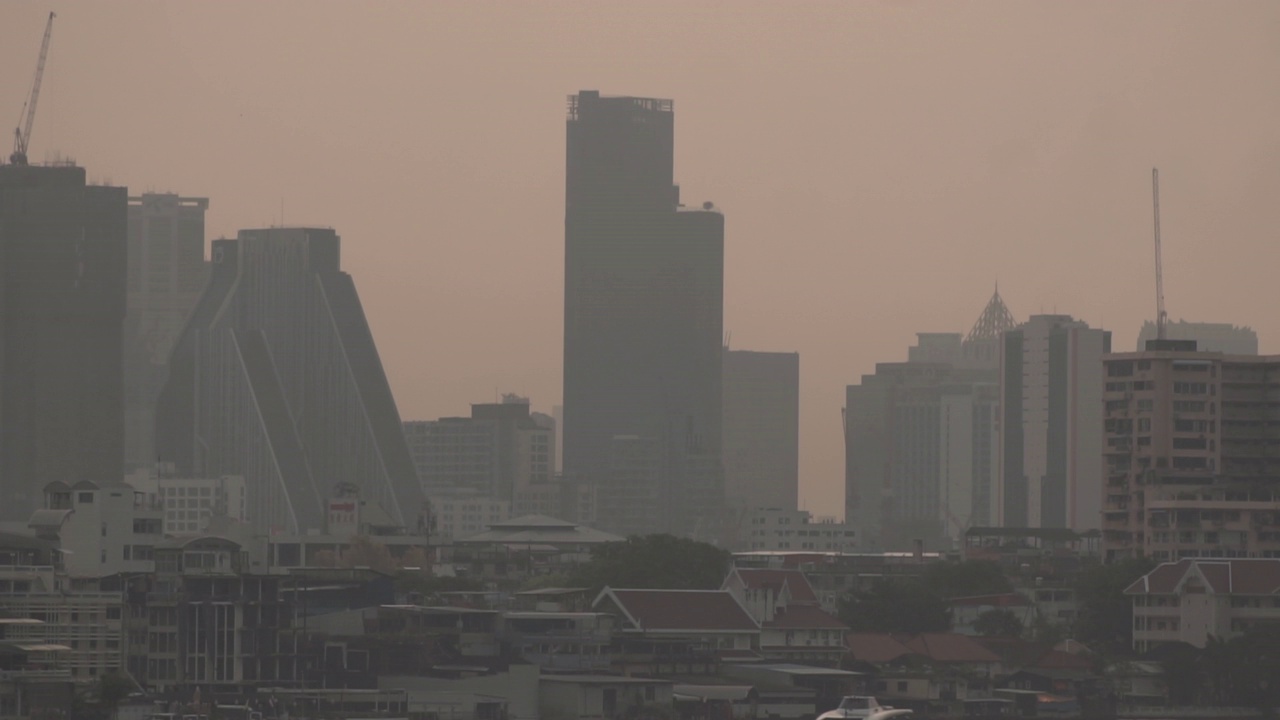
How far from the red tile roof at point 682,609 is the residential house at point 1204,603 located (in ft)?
65.7

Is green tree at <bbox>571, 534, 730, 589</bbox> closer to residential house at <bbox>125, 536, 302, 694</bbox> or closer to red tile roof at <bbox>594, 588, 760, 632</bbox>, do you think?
red tile roof at <bbox>594, 588, 760, 632</bbox>

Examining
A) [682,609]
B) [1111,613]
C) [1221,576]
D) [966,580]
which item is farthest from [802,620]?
[966,580]

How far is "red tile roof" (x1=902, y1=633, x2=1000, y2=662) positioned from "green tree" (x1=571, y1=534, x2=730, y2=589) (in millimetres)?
13906

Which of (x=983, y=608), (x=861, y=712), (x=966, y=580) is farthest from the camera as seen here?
(x=966, y=580)

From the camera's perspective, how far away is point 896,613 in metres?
134

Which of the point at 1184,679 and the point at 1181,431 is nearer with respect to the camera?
the point at 1184,679

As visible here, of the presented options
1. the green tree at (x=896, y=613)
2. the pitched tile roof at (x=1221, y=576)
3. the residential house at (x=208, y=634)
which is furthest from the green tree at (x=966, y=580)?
the residential house at (x=208, y=634)

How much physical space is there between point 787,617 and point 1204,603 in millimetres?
18655

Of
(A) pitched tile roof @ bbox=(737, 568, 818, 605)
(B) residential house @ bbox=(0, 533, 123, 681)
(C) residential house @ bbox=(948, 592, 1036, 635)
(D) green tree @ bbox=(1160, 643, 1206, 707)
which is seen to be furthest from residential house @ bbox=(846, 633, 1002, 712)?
(B) residential house @ bbox=(0, 533, 123, 681)

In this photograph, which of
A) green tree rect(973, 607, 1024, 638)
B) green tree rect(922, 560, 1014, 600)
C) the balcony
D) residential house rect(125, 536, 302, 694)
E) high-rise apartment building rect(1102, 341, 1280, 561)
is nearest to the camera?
the balcony

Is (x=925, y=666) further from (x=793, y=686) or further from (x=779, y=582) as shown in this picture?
(x=793, y=686)

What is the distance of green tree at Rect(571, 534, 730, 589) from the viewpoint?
135875 mm

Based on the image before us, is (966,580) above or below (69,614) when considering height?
above

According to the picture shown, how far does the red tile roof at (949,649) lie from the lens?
405 ft
